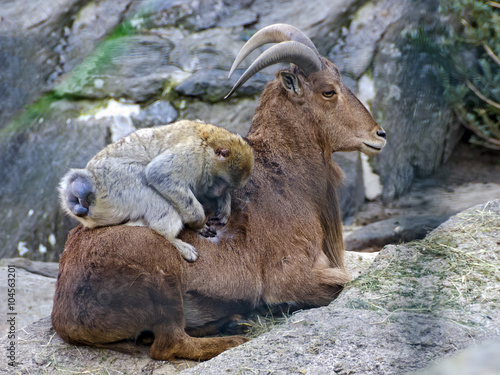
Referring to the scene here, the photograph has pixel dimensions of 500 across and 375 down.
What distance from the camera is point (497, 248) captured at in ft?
15.0

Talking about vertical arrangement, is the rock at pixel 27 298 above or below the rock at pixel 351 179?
above

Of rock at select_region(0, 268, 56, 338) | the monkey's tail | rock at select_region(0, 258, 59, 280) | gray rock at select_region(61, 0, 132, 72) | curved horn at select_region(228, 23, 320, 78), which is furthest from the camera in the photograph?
gray rock at select_region(61, 0, 132, 72)

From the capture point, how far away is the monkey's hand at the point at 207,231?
160 inches

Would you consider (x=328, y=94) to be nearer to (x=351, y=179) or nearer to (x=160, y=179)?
(x=160, y=179)

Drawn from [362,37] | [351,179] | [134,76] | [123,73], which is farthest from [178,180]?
[362,37]

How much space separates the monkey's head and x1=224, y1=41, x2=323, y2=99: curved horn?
0.46 m

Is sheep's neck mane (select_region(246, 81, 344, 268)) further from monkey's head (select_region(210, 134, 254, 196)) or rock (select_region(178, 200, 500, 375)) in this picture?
rock (select_region(178, 200, 500, 375))

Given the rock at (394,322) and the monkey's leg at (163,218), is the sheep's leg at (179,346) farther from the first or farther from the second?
the monkey's leg at (163,218)

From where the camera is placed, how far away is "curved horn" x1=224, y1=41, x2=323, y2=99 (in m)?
4.26

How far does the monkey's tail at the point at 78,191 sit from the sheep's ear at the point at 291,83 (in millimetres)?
1785

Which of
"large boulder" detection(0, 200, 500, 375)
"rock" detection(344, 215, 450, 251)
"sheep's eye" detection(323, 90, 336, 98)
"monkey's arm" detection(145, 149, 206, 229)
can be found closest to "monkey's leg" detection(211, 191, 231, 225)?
"monkey's arm" detection(145, 149, 206, 229)

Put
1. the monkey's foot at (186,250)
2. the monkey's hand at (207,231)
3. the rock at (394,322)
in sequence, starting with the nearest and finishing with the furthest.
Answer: the rock at (394,322)
the monkey's foot at (186,250)
the monkey's hand at (207,231)

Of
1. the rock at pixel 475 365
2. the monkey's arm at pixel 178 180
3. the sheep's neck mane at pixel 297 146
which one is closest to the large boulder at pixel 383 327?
the sheep's neck mane at pixel 297 146

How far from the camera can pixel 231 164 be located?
3.96 meters
